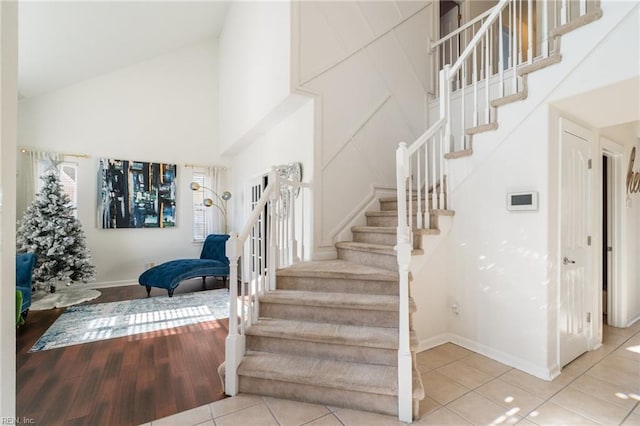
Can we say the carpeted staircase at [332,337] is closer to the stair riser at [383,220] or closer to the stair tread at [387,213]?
the stair tread at [387,213]

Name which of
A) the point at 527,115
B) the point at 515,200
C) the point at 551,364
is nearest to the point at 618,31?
the point at 527,115

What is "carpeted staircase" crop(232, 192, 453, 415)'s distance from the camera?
192 cm

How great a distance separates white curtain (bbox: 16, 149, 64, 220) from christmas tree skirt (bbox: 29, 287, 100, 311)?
1363 millimetres

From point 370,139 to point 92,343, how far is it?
3823 millimetres

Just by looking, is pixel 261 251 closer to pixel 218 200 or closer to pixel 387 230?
pixel 387 230

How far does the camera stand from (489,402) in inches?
78.4

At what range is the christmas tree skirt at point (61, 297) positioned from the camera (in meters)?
4.02

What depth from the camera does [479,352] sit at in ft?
8.87

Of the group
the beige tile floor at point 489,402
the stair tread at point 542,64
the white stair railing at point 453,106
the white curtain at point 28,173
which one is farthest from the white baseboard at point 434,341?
the white curtain at point 28,173

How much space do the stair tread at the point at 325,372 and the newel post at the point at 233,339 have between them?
6cm

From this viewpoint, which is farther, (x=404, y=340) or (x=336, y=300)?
(x=336, y=300)

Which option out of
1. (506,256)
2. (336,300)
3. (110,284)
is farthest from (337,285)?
(110,284)

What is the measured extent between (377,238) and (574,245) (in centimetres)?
176

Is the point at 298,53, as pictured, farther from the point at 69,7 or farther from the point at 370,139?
the point at 69,7
